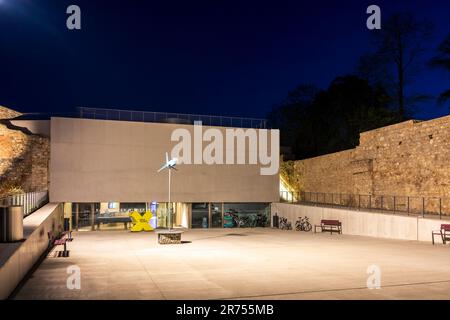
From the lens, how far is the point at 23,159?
88.8 ft

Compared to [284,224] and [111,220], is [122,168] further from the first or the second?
[284,224]

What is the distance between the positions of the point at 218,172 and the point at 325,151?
19.5m

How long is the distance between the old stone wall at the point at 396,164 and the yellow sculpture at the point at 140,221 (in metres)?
13.1

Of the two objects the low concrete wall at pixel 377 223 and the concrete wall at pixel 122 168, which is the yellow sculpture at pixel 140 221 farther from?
the low concrete wall at pixel 377 223

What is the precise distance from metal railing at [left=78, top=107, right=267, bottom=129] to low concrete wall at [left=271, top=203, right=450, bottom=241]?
7192mm

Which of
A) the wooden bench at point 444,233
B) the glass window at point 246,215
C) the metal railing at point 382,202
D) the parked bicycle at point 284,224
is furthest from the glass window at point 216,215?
the wooden bench at point 444,233

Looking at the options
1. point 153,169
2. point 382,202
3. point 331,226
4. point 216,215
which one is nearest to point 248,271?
point 331,226

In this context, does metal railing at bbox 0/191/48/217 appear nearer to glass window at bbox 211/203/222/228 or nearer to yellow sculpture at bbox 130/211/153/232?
→ yellow sculpture at bbox 130/211/153/232

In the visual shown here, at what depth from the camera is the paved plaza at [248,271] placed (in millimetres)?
9016

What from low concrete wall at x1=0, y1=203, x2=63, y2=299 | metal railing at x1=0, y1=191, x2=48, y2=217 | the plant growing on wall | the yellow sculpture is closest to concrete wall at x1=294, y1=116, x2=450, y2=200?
the plant growing on wall

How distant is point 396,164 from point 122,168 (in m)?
16.4

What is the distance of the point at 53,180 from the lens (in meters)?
27.1

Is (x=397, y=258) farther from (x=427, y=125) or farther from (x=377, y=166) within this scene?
(x=377, y=166)
